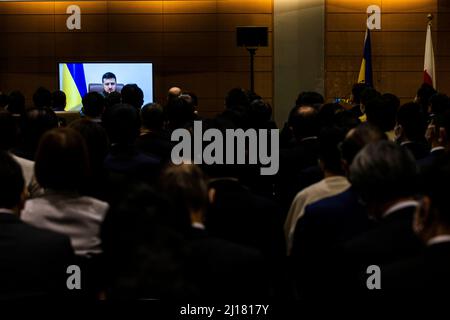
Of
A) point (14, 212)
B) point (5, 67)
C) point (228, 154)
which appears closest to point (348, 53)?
point (5, 67)

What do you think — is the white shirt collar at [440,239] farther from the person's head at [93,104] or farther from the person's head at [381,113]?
the person's head at [93,104]

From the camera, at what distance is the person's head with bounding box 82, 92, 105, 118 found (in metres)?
6.62

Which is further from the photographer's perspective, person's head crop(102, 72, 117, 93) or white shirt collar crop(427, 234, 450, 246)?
person's head crop(102, 72, 117, 93)

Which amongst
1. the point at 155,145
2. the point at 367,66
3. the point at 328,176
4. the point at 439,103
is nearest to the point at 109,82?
the point at 367,66

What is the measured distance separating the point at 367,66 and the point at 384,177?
29.8 feet

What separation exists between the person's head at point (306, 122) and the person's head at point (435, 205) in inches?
102

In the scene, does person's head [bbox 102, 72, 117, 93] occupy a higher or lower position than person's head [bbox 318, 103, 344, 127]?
higher

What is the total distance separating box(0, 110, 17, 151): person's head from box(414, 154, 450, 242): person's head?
2.85 meters

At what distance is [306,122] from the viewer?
16.3 ft

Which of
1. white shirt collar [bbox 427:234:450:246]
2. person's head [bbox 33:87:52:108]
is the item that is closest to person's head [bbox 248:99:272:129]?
person's head [bbox 33:87:52:108]

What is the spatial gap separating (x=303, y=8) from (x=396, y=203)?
34.4ft

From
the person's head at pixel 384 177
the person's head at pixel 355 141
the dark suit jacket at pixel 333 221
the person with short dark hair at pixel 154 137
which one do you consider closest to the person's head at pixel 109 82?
the person with short dark hair at pixel 154 137

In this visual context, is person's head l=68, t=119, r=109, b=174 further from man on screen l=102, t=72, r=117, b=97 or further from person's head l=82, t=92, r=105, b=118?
man on screen l=102, t=72, r=117, b=97

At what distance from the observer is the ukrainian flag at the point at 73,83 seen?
40.6 ft
